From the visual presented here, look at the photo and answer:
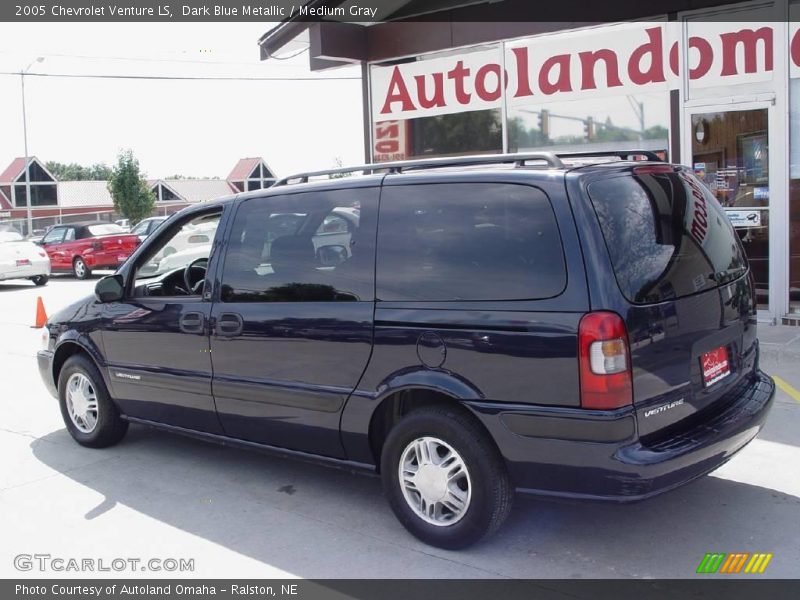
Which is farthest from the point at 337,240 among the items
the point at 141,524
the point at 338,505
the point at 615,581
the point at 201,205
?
the point at 615,581

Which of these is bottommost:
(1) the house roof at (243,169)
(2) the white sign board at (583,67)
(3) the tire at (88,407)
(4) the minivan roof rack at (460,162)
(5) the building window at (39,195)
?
(3) the tire at (88,407)

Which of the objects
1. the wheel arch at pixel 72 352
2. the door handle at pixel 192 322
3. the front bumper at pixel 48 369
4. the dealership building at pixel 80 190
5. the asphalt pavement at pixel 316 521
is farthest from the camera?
the dealership building at pixel 80 190

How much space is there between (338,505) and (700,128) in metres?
7.02

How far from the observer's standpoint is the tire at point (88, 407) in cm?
606

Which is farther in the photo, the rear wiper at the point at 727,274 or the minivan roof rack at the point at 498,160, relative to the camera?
the rear wiper at the point at 727,274

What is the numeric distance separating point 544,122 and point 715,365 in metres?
7.41

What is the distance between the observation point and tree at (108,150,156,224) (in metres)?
49.6

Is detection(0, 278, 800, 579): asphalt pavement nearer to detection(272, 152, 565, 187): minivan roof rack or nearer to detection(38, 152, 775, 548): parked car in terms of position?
detection(38, 152, 775, 548): parked car

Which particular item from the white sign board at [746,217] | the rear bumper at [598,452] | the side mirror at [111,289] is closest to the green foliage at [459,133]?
the white sign board at [746,217]

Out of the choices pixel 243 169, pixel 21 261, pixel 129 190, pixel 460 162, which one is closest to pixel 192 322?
pixel 460 162

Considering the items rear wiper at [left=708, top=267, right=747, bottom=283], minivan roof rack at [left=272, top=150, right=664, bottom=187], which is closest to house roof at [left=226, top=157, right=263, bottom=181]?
minivan roof rack at [left=272, top=150, right=664, bottom=187]

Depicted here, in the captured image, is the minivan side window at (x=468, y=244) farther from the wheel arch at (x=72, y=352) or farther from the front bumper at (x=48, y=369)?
the front bumper at (x=48, y=369)

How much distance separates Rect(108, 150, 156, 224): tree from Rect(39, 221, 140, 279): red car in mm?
26340

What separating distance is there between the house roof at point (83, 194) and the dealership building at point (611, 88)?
228 ft
